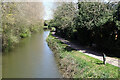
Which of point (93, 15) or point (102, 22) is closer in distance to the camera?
point (102, 22)

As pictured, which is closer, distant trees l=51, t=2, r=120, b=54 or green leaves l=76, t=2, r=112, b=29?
distant trees l=51, t=2, r=120, b=54

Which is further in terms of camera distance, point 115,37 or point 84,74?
point 115,37

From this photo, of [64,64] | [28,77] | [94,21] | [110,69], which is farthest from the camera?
[94,21]

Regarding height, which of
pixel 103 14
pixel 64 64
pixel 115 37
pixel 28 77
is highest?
pixel 103 14

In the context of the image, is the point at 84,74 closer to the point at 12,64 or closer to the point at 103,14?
the point at 103,14

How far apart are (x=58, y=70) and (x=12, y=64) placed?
4.19 m

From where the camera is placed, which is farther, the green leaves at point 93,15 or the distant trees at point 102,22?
the green leaves at point 93,15

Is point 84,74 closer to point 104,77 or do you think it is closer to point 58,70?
point 104,77

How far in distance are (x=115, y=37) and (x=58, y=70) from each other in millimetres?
5072

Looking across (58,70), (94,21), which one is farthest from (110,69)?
(94,21)

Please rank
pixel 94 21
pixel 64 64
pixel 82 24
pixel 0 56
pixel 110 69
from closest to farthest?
pixel 110 69
pixel 64 64
pixel 94 21
pixel 82 24
pixel 0 56

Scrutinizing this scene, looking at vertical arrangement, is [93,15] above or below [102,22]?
above

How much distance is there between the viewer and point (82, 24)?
10969 mm

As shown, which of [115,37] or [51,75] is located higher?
[115,37]
